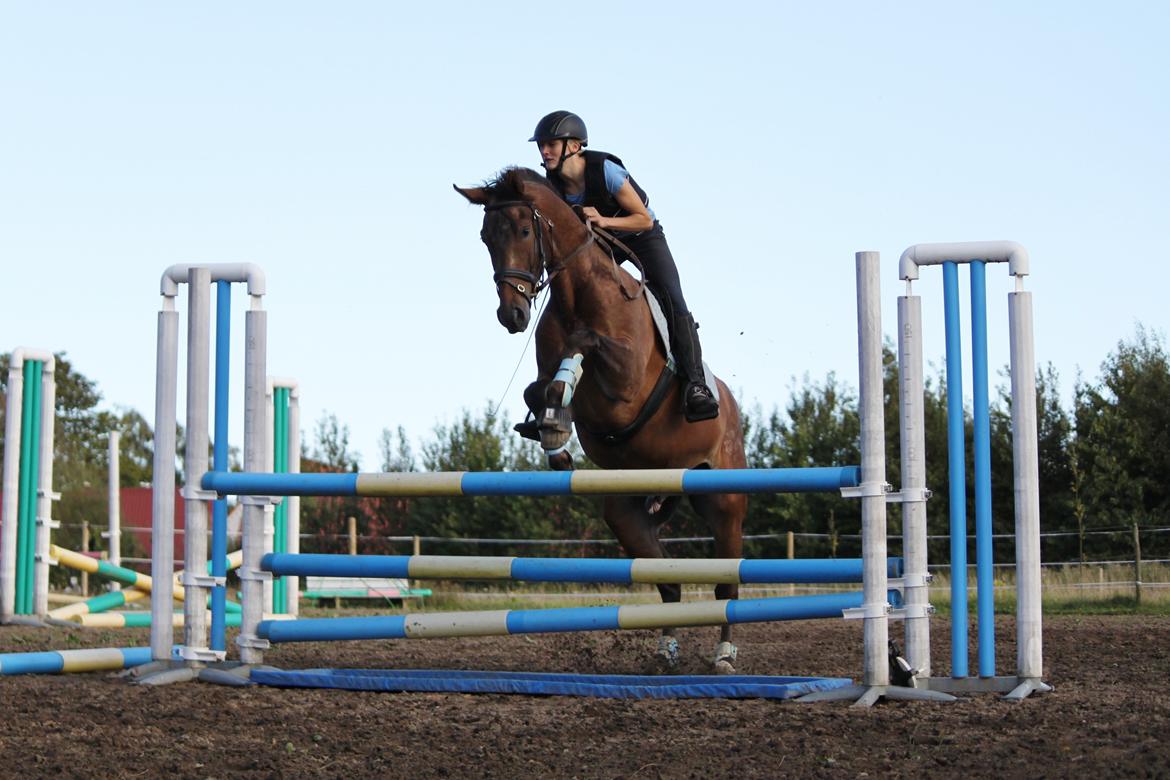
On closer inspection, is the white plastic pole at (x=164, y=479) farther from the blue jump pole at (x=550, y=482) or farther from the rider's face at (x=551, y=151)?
the rider's face at (x=551, y=151)

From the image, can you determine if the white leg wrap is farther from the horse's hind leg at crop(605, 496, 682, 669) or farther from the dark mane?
the horse's hind leg at crop(605, 496, 682, 669)

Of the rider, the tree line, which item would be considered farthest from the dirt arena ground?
the tree line

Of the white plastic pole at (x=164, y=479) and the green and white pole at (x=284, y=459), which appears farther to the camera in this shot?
the green and white pole at (x=284, y=459)

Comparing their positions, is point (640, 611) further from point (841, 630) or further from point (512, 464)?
point (512, 464)

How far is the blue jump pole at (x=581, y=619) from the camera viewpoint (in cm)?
501

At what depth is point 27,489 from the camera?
977cm

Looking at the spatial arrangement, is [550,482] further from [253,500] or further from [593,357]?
[253,500]

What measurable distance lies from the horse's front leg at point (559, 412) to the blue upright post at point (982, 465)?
5.10 ft

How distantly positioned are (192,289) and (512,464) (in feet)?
68.5

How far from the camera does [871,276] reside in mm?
A: 4934

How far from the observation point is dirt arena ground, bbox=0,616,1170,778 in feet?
12.1

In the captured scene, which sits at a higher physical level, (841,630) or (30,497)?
(30,497)

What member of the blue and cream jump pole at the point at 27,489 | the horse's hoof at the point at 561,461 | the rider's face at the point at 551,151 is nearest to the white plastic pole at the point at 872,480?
the horse's hoof at the point at 561,461

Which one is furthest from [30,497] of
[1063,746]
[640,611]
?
[1063,746]
